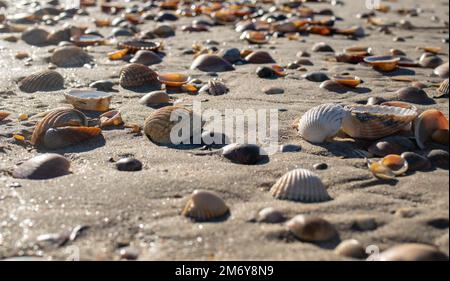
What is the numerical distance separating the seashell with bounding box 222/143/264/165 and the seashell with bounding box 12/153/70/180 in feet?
2.55

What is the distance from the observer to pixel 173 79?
14.6 ft

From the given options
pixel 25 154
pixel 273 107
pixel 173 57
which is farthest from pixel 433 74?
pixel 25 154

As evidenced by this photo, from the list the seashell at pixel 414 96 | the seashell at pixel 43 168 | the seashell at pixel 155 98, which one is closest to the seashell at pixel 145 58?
the seashell at pixel 155 98

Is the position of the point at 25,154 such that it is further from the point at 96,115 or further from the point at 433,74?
the point at 433,74

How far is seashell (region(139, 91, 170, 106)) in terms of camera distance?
3990 mm

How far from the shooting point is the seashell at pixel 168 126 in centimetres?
327

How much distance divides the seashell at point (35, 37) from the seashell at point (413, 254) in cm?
490

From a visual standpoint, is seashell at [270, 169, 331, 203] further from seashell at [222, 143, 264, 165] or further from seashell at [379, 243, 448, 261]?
seashell at [379, 243, 448, 261]

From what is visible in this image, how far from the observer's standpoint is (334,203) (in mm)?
2480

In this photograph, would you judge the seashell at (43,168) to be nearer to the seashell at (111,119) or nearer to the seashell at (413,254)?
the seashell at (111,119)

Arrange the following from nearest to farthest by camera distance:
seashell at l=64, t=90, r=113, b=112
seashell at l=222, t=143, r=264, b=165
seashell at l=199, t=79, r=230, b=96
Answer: seashell at l=222, t=143, r=264, b=165 → seashell at l=64, t=90, r=113, b=112 → seashell at l=199, t=79, r=230, b=96

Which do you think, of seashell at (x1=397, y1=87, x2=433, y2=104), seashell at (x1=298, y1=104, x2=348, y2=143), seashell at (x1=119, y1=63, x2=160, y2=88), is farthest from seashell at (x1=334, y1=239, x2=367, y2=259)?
seashell at (x1=119, y1=63, x2=160, y2=88)

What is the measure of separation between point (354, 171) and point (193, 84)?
1.90 meters
